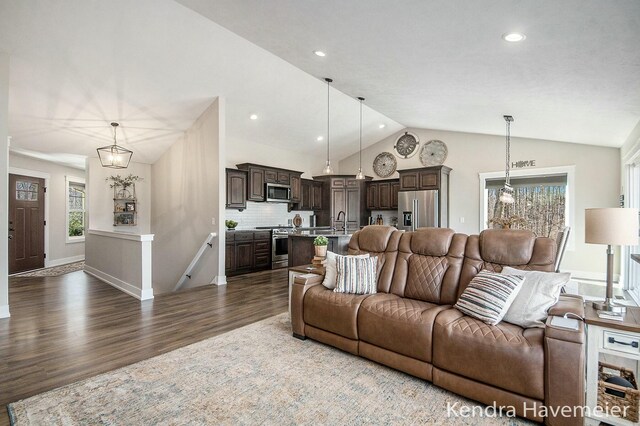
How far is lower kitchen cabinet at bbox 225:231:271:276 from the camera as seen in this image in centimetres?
646

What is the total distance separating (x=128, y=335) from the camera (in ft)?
11.0

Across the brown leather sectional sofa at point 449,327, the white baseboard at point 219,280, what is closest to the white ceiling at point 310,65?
the brown leather sectional sofa at point 449,327

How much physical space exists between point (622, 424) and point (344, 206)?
750 cm

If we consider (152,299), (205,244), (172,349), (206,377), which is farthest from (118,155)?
(206,377)

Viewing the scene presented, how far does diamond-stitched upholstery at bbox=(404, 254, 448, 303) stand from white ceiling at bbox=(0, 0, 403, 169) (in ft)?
11.0

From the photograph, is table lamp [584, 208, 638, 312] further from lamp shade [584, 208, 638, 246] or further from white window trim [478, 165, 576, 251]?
white window trim [478, 165, 576, 251]

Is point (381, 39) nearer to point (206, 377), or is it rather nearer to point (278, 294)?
point (206, 377)

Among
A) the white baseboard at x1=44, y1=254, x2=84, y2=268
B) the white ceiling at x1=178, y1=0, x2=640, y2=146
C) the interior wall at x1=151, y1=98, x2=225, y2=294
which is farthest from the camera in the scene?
the white baseboard at x1=44, y1=254, x2=84, y2=268

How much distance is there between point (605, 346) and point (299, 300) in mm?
2341

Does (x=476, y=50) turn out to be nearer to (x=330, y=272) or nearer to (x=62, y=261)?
(x=330, y=272)

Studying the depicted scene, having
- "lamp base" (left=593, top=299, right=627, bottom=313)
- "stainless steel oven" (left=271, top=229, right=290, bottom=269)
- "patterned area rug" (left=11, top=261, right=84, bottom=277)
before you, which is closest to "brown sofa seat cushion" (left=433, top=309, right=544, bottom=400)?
"lamp base" (left=593, top=299, right=627, bottom=313)

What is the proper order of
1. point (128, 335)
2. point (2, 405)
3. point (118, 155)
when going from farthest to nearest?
point (118, 155), point (128, 335), point (2, 405)

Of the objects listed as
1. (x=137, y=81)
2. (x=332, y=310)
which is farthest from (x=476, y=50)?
(x=137, y=81)

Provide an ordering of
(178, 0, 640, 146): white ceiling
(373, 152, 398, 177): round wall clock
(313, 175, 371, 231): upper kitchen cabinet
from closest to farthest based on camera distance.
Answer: (178, 0, 640, 146): white ceiling → (373, 152, 398, 177): round wall clock → (313, 175, 371, 231): upper kitchen cabinet
